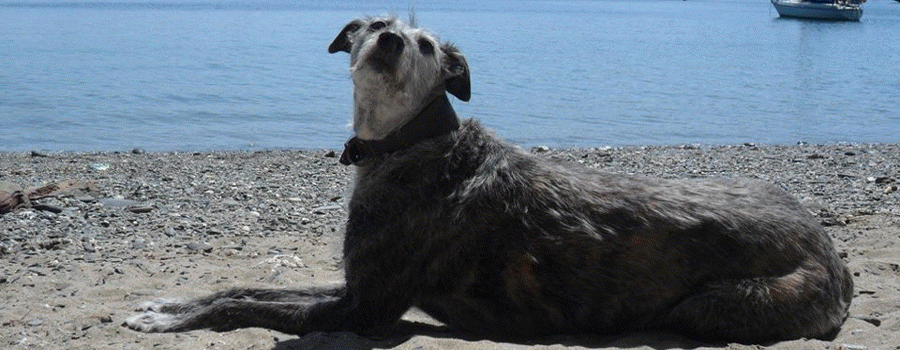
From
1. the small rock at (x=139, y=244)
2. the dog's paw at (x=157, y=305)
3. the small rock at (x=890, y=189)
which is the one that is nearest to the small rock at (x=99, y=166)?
the small rock at (x=139, y=244)

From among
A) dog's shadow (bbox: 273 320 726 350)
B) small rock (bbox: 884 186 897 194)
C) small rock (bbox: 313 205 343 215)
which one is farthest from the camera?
small rock (bbox: 884 186 897 194)

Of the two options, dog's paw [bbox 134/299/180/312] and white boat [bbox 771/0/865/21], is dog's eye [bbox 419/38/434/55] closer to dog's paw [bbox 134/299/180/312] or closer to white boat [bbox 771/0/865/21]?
dog's paw [bbox 134/299/180/312]

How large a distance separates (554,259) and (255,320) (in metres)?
1.87

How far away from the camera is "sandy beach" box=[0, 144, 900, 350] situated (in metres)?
6.24

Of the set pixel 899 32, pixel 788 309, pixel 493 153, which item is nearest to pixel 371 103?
pixel 493 153

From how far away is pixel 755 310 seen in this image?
19.9ft

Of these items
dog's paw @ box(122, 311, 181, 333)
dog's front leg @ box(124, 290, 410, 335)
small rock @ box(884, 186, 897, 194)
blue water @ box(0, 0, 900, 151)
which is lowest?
blue water @ box(0, 0, 900, 151)

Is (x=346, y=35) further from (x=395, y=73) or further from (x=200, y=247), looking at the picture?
(x=200, y=247)

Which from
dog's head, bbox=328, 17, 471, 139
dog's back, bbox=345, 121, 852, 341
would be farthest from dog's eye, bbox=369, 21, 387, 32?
dog's back, bbox=345, 121, 852, 341

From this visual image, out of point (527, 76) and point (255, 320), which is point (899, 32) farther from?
point (255, 320)

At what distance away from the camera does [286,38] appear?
53094 mm

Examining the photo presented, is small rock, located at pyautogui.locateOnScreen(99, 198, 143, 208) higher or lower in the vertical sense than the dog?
lower

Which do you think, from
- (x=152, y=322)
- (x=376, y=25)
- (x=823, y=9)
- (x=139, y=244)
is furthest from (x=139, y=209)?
(x=823, y=9)

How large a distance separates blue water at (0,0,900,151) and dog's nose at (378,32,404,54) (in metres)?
1.30
